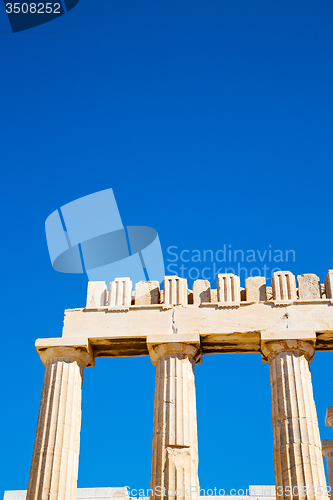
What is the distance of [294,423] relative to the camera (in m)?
23.2

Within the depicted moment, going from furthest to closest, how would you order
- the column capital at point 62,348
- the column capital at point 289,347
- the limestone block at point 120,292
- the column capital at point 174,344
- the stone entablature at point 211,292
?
the limestone block at point 120,292 < the stone entablature at point 211,292 < the column capital at point 62,348 < the column capital at point 174,344 < the column capital at point 289,347

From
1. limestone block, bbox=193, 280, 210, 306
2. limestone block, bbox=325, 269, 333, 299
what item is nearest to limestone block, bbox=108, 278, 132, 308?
limestone block, bbox=193, 280, 210, 306

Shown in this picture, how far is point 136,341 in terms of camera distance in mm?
26062

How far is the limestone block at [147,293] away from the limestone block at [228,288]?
2361 millimetres

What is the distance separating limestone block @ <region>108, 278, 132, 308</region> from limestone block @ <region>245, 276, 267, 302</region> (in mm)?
4448

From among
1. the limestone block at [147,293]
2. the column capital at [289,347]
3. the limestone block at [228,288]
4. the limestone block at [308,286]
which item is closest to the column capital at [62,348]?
the limestone block at [147,293]

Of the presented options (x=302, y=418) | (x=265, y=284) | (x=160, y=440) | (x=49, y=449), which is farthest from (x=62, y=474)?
(x=265, y=284)

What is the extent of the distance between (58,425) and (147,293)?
6.00 metres

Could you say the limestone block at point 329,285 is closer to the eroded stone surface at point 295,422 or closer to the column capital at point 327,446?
the eroded stone surface at point 295,422

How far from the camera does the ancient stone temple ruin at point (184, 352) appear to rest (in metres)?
22.7

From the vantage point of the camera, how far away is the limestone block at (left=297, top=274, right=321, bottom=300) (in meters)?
26.3

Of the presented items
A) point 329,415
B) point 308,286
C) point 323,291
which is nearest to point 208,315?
point 308,286

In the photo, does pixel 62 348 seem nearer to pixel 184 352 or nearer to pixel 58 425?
pixel 58 425

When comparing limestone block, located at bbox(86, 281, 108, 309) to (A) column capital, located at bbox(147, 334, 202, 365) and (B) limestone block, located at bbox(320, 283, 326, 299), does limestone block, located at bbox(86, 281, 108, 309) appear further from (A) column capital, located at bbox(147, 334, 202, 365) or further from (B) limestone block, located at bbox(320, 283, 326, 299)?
(B) limestone block, located at bbox(320, 283, 326, 299)
